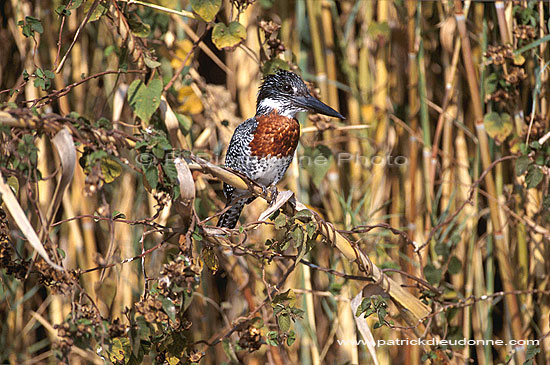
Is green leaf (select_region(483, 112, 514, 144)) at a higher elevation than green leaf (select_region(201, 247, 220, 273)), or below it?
higher

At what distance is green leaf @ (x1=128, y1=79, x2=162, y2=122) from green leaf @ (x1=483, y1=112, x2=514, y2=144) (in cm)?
87

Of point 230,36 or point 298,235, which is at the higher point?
point 230,36

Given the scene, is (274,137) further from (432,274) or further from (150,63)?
(432,274)

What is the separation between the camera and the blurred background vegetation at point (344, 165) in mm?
1455

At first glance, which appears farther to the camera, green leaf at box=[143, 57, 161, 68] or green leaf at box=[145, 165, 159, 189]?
green leaf at box=[143, 57, 161, 68]

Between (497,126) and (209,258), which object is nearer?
(209,258)

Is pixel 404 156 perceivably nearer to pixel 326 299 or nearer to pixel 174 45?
pixel 326 299

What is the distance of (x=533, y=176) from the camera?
4.71 feet

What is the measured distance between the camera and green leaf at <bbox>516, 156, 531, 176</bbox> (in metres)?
1.45

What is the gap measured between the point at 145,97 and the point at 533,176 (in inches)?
37.9

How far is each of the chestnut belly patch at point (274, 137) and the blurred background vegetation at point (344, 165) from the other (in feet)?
0.25

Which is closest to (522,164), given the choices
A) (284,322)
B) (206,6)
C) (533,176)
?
(533,176)

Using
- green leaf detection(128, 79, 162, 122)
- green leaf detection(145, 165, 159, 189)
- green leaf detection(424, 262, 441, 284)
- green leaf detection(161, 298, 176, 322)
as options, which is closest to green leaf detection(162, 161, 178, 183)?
green leaf detection(145, 165, 159, 189)

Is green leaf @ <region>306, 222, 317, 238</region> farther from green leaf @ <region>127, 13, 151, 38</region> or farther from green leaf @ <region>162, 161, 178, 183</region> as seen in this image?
green leaf @ <region>127, 13, 151, 38</region>
